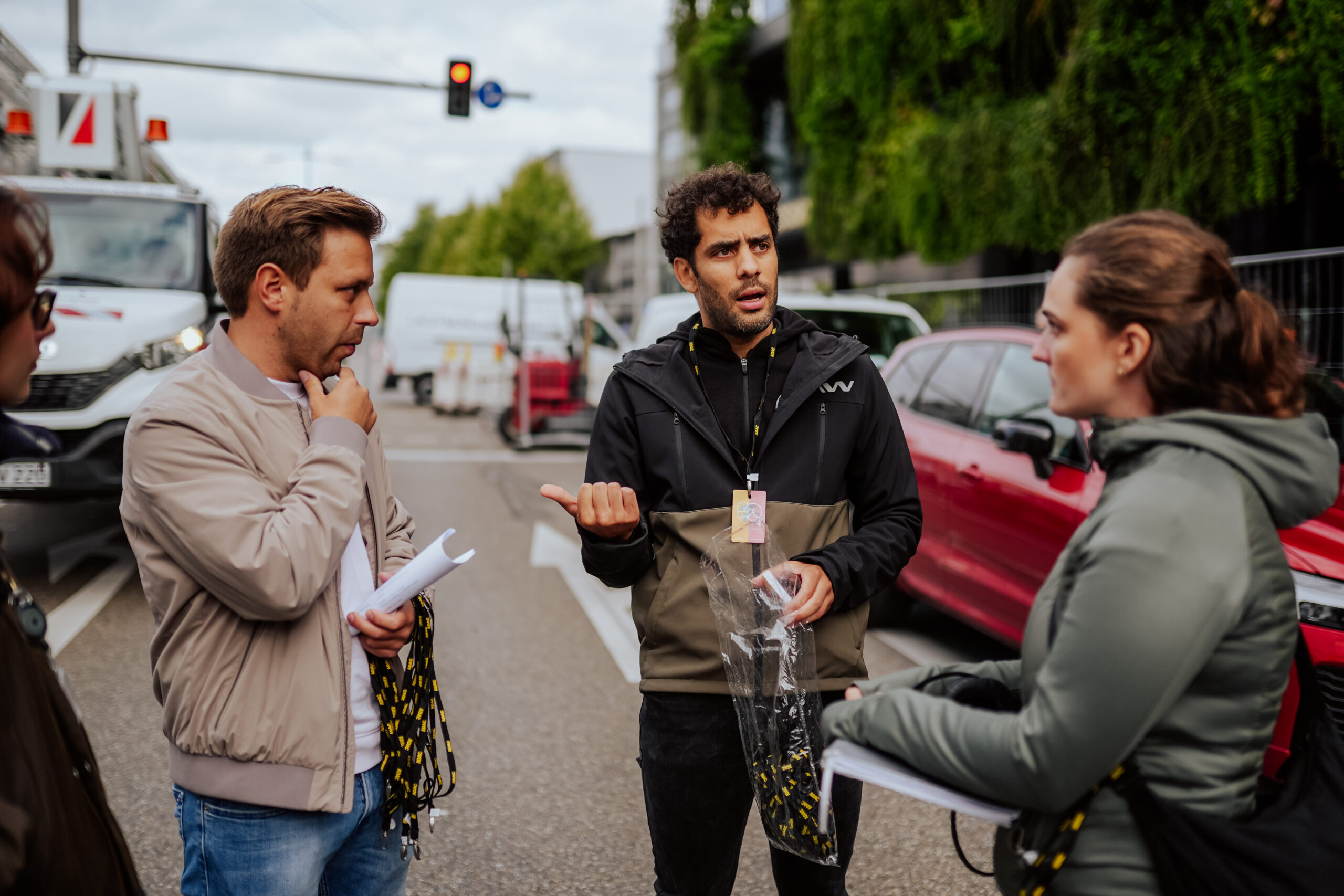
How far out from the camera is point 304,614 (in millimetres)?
1809

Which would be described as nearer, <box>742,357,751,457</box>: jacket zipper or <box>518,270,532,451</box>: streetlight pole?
<box>742,357,751,457</box>: jacket zipper

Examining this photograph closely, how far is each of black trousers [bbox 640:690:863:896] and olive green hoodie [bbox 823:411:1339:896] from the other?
2.74ft

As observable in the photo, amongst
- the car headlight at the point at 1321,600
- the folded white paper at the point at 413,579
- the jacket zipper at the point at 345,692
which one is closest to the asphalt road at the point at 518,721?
the car headlight at the point at 1321,600

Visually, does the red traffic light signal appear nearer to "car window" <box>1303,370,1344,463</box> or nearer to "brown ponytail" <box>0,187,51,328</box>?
"brown ponytail" <box>0,187,51,328</box>

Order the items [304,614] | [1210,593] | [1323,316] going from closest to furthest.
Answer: [1210,593], [304,614], [1323,316]

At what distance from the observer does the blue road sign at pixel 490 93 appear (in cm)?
1630

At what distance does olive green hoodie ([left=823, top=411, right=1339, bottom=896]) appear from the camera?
1.29 m

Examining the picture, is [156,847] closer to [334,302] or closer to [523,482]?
[334,302]

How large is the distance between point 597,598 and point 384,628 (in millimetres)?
5099

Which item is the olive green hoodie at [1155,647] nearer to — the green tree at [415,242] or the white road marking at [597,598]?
the white road marking at [597,598]

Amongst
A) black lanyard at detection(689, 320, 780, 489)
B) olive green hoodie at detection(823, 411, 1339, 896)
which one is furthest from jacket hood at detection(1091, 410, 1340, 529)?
black lanyard at detection(689, 320, 780, 489)

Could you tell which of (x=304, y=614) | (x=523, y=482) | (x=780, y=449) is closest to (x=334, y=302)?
(x=304, y=614)

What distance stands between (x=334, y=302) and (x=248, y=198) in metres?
0.23

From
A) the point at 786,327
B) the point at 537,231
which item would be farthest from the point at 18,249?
the point at 537,231
